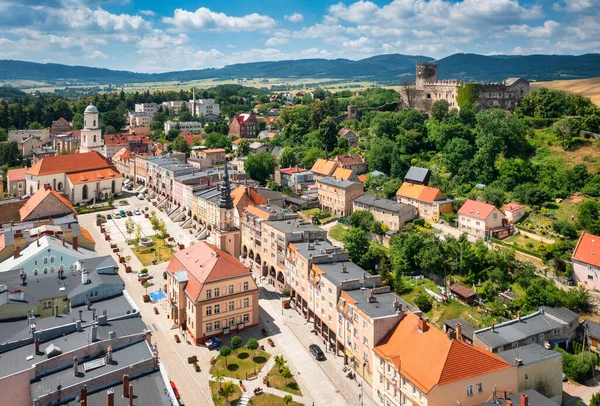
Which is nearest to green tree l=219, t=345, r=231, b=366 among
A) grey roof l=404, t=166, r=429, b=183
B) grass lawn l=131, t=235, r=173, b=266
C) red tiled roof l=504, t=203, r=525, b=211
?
grass lawn l=131, t=235, r=173, b=266

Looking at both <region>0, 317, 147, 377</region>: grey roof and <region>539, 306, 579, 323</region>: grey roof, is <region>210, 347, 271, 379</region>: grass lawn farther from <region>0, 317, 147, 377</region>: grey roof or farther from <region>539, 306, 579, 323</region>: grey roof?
<region>539, 306, 579, 323</region>: grey roof

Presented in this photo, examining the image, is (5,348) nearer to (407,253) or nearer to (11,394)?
(11,394)

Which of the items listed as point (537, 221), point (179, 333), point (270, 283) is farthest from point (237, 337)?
point (537, 221)

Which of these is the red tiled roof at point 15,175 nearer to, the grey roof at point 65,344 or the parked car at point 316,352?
the grey roof at point 65,344

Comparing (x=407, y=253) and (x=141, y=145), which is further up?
(x=141, y=145)

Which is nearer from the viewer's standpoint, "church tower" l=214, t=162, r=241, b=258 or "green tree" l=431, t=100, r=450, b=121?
"church tower" l=214, t=162, r=241, b=258

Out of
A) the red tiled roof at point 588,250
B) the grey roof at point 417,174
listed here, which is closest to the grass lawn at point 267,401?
the red tiled roof at point 588,250

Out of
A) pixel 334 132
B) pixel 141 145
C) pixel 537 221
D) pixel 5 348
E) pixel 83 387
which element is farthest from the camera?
pixel 141 145
